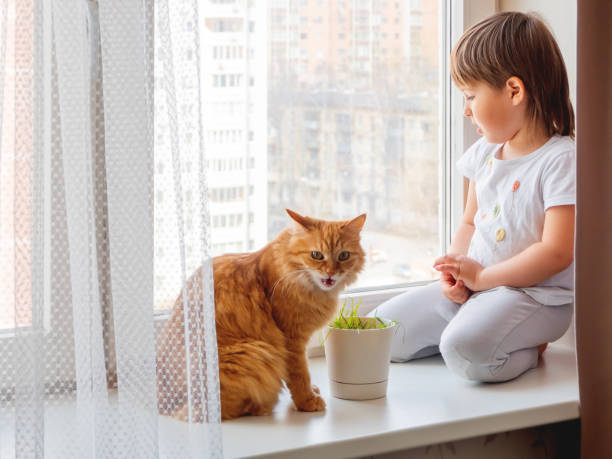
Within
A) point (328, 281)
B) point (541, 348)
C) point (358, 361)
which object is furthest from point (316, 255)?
point (541, 348)

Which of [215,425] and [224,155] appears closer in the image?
[215,425]

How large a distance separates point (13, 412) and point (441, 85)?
1108mm

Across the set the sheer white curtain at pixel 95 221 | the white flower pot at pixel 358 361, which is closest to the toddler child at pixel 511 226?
the white flower pot at pixel 358 361

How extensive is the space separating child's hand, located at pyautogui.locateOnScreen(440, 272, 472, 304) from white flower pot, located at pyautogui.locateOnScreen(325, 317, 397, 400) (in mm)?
203

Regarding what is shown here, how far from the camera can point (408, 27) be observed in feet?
4.96

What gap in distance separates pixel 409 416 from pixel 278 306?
10.5 inches

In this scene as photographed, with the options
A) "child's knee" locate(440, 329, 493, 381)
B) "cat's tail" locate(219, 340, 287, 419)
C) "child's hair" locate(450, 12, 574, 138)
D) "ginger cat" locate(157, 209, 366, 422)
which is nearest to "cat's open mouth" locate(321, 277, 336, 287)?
"ginger cat" locate(157, 209, 366, 422)

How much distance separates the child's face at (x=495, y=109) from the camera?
4.15 ft

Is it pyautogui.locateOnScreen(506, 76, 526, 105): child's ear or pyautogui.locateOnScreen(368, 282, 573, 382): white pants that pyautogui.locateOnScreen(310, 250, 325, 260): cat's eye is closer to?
pyautogui.locateOnScreen(368, 282, 573, 382): white pants

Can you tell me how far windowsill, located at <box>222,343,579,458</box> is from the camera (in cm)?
100

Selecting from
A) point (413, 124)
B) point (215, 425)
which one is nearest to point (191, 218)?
point (215, 425)

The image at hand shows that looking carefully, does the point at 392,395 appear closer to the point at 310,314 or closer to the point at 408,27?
the point at 310,314

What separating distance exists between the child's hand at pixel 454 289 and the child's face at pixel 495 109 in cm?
28

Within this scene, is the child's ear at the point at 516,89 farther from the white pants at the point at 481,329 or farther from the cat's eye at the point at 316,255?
the cat's eye at the point at 316,255
